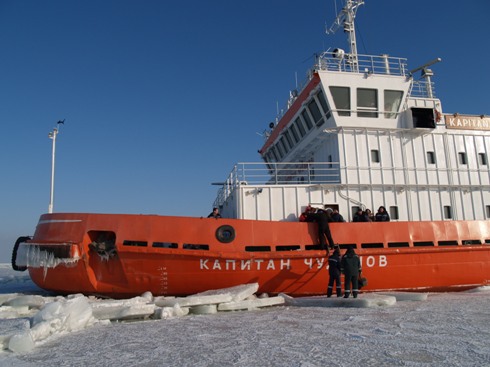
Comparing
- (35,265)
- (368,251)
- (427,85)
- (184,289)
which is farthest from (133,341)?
(427,85)

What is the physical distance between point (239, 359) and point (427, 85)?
34.4 ft

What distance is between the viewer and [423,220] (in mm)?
9570

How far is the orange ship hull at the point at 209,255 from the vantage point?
24.0 ft

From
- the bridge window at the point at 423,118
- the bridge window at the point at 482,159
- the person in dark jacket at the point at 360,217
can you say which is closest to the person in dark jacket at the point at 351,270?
the person in dark jacket at the point at 360,217

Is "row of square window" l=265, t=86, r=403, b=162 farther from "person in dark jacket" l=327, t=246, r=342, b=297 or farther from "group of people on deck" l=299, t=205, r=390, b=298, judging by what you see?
"person in dark jacket" l=327, t=246, r=342, b=297

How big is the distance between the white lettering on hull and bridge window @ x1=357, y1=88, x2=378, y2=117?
374cm

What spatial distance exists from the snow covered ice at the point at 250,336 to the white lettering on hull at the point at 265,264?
98cm

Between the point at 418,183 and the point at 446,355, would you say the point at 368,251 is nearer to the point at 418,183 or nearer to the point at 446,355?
the point at 418,183

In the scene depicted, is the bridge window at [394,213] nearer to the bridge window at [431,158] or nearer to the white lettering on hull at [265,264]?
the white lettering on hull at [265,264]

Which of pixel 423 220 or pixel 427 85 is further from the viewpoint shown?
pixel 427 85

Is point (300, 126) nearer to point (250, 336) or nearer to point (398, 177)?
point (398, 177)

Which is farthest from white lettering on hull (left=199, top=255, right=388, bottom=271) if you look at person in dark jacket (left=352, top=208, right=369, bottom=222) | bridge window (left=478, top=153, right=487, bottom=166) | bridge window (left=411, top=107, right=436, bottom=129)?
bridge window (left=478, top=153, right=487, bottom=166)

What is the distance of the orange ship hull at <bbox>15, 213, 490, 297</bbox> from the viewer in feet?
24.0

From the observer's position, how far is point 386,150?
10102 millimetres
